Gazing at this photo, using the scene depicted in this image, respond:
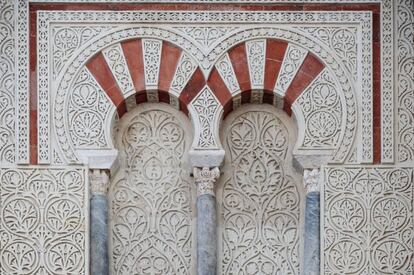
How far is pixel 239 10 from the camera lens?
13.9m

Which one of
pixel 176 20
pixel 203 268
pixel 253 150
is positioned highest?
pixel 176 20

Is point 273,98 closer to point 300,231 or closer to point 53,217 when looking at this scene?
point 300,231

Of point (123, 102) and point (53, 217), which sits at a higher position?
point (123, 102)

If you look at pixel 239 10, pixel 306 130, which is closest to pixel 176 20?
pixel 239 10

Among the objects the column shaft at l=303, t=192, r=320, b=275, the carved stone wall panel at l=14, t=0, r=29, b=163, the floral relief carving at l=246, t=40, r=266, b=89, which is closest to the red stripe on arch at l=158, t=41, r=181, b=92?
the floral relief carving at l=246, t=40, r=266, b=89

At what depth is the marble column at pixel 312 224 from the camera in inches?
534

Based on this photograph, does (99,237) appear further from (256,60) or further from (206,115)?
(256,60)

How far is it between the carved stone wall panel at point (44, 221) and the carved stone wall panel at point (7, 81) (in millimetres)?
198

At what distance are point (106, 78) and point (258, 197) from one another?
1.54m

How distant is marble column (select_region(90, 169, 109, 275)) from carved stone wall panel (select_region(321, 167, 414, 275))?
1708mm

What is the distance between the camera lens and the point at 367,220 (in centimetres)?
1360

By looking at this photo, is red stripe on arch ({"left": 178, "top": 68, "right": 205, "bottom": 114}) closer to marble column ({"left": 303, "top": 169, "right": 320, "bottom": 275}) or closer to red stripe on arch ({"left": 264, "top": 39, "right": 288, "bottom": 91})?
Result: red stripe on arch ({"left": 264, "top": 39, "right": 288, "bottom": 91})

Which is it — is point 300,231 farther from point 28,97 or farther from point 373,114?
point 28,97

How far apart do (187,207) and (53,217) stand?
3.56 ft
